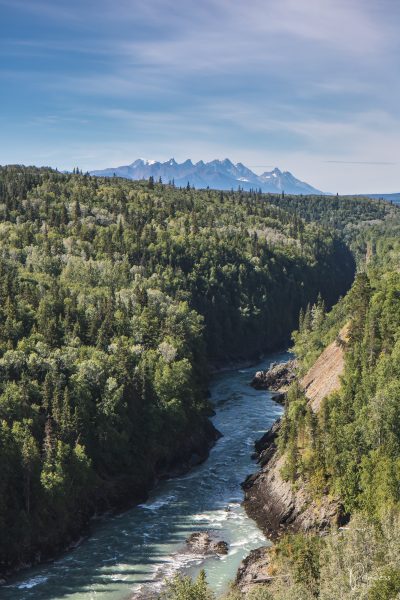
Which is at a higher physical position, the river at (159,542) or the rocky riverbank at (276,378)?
the rocky riverbank at (276,378)

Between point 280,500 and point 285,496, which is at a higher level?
point 285,496

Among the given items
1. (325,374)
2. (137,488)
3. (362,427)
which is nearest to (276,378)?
(325,374)

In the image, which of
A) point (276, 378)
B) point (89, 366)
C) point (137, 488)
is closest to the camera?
point (137, 488)

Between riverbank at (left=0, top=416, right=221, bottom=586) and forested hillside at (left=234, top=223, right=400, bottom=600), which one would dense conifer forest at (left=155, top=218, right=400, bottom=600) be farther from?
riverbank at (left=0, top=416, right=221, bottom=586)

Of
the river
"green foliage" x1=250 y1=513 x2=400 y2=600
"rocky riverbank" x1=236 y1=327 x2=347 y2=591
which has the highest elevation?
"green foliage" x1=250 y1=513 x2=400 y2=600

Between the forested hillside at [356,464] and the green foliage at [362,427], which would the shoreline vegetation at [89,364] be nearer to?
the forested hillside at [356,464]

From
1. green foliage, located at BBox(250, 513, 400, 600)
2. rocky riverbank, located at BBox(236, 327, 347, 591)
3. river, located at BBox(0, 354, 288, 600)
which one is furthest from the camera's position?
rocky riverbank, located at BBox(236, 327, 347, 591)

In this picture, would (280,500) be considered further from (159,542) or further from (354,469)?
(159,542)

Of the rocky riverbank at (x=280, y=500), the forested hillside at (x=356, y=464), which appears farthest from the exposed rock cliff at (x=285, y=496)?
the forested hillside at (x=356, y=464)

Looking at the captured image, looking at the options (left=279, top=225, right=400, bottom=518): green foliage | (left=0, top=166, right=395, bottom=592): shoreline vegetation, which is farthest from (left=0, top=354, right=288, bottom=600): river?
(left=279, top=225, right=400, bottom=518): green foliage
